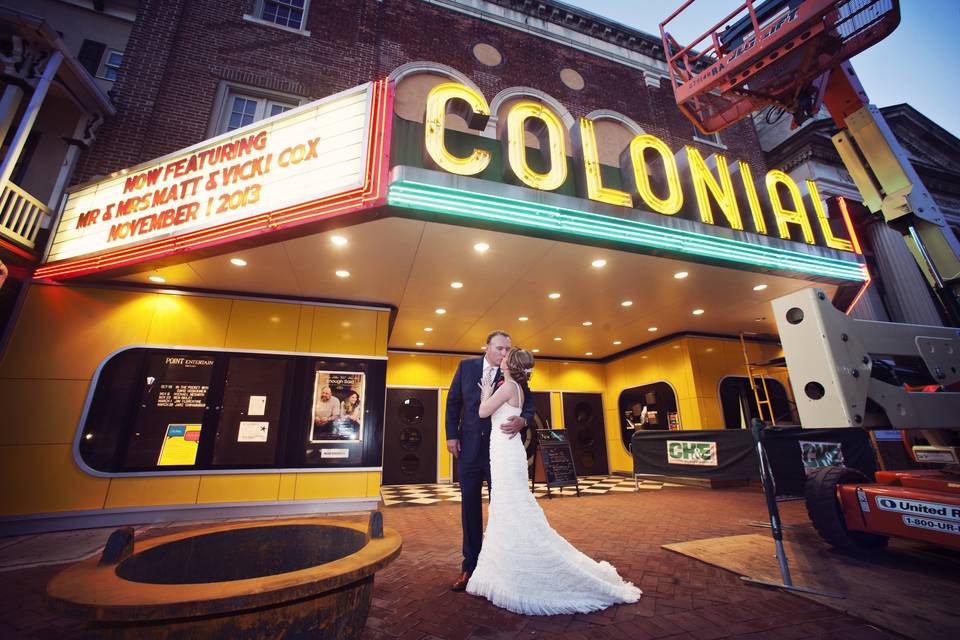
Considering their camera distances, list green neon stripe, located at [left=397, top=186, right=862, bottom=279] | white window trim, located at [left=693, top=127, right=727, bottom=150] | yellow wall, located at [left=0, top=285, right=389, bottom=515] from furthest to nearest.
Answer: white window trim, located at [left=693, top=127, right=727, bottom=150]
yellow wall, located at [left=0, top=285, right=389, bottom=515]
green neon stripe, located at [left=397, top=186, right=862, bottom=279]

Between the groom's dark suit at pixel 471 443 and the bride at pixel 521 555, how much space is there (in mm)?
172

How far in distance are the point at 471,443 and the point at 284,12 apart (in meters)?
11.7

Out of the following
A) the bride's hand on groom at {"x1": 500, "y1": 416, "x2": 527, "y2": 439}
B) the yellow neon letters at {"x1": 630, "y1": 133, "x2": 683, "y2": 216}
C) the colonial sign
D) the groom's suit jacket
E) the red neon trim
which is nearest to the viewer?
the bride's hand on groom at {"x1": 500, "y1": 416, "x2": 527, "y2": 439}

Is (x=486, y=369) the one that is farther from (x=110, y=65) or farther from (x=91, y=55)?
(x=91, y=55)

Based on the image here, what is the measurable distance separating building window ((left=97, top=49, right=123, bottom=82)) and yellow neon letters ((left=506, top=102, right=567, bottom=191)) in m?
9.74

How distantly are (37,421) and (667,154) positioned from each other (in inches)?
427

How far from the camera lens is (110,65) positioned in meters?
8.67

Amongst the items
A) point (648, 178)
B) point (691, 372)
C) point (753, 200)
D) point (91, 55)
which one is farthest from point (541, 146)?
point (91, 55)

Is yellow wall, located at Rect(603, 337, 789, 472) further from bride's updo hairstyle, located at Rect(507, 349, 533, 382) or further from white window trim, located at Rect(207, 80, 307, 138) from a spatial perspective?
white window trim, located at Rect(207, 80, 307, 138)

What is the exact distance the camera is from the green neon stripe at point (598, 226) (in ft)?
15.3

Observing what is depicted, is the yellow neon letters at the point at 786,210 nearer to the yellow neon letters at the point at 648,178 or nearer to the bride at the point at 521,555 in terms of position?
the yellow neon letters at the point at 648,178

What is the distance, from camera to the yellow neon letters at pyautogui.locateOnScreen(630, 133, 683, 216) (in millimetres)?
5793

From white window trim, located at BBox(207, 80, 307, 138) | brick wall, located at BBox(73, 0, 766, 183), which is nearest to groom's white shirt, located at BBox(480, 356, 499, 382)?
brick wall, located at BBox(73, 0, 766, 183)

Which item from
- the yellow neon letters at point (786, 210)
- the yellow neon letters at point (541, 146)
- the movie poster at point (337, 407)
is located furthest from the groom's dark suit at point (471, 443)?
the yellow neon letters at point (786, 210)
